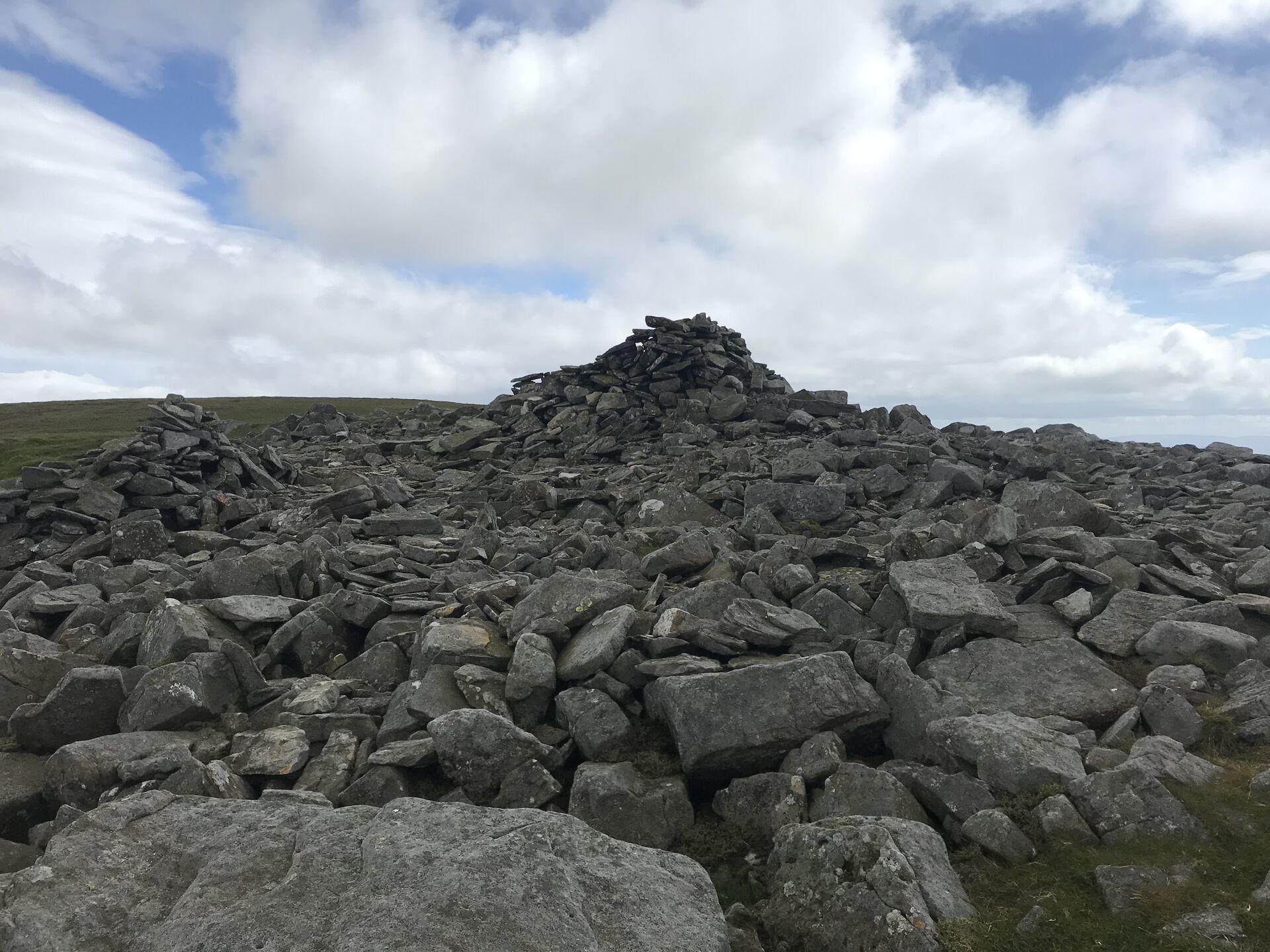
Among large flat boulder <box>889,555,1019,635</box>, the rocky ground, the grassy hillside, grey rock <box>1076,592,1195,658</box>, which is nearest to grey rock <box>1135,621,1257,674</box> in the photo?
the rocky ground

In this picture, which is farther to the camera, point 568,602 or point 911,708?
point 568,602

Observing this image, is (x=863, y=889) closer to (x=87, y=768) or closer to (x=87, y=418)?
(x=87, y=768)

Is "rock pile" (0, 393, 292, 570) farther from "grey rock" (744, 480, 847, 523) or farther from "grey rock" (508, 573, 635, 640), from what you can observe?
"grey rock" (744, 480, 847, 523)

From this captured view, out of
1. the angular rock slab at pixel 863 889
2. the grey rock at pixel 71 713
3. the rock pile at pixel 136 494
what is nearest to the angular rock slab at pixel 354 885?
the angular rock slab at pixel 863 889

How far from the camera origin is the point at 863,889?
691 cm

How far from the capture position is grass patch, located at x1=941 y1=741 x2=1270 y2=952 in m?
6.54

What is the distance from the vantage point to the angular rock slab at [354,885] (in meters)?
5.77

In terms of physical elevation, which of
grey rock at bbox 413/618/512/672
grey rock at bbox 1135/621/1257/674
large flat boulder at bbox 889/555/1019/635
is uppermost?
large flat boulder at bbox 889/555/1019/635

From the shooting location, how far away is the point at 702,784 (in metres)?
10.1

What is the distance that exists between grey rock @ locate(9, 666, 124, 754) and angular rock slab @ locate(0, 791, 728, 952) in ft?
16.4

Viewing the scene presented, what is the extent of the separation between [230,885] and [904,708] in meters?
7.65

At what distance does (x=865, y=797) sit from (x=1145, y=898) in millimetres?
2599

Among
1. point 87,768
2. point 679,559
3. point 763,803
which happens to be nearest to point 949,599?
point 763,803

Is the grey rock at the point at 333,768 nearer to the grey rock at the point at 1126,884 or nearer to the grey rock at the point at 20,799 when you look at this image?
the grey rock at the point at 20,799
